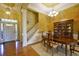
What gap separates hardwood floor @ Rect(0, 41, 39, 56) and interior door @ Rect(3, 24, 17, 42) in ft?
0.33

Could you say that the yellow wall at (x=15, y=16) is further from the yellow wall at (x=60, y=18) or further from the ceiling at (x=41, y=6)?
the yellow wall at (x=60, y=18)

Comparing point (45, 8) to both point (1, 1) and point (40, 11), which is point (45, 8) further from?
point (1, 1)

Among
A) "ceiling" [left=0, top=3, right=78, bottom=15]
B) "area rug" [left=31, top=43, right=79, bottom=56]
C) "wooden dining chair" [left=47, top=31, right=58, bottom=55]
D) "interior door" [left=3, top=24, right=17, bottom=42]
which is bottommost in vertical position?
"area rug" [left=31, top=43, right=79, bottom=56]

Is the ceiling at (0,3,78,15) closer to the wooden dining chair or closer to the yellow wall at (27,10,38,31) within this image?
the yellow wall at (27,10,38,31)

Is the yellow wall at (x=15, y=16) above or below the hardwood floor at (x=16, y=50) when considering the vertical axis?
above

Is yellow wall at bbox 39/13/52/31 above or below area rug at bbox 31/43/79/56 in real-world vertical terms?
above

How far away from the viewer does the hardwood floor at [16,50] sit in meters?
2.04

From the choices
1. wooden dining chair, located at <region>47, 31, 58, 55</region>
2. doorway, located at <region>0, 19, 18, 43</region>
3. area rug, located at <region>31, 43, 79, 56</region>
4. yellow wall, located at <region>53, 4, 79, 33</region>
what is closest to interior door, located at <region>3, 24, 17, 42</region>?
doorway, located at <region>0, 19, 18, 43</region>

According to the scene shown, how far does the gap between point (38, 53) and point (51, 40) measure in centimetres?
38

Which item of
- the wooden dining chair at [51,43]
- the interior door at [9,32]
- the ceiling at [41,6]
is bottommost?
the wooden dining chair at [51,43]

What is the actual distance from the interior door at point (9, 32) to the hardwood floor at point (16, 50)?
0.33 feet

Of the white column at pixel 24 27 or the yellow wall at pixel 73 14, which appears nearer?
the yellow wall at pixel 73 14

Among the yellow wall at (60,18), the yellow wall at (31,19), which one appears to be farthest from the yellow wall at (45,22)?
the yellow wall at (31,19)

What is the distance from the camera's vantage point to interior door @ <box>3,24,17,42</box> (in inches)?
80.0
